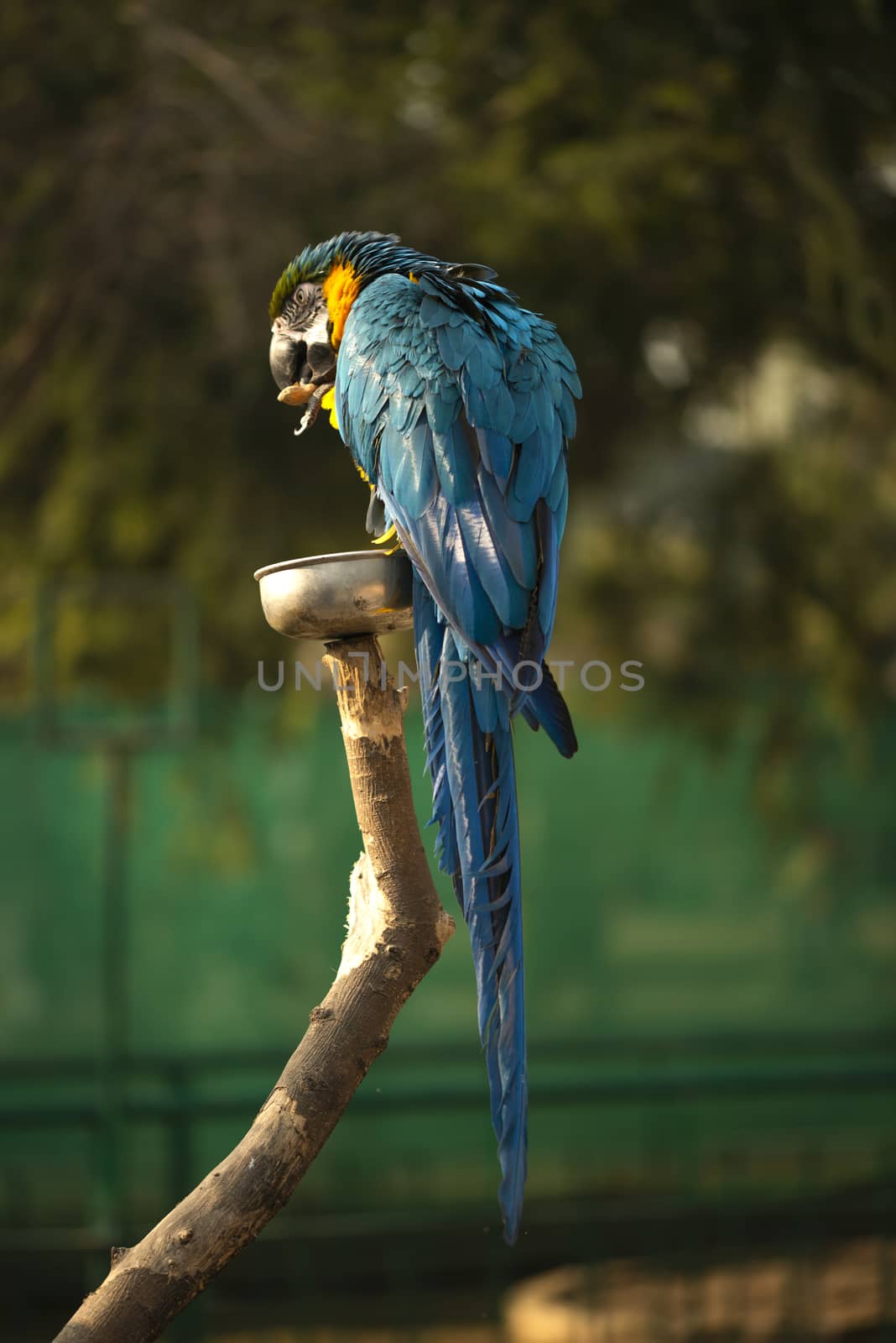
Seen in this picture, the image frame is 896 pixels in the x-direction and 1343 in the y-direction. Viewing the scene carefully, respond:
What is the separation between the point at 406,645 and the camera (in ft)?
12.2

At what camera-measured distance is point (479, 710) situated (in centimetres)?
100

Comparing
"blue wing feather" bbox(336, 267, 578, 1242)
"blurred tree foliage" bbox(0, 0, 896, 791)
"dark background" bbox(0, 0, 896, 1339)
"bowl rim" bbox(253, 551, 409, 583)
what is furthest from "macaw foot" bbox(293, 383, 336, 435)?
"blurred tree foliage" bbox(0, 0, 896, 791)

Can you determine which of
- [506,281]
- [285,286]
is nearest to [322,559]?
[285,286]

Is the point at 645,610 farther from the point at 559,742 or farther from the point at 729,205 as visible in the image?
the point at 559,742

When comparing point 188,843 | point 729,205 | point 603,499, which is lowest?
point 188,843

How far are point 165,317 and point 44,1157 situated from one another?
2.39 m

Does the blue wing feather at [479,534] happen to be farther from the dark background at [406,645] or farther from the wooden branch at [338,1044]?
the dark background at [406,645]

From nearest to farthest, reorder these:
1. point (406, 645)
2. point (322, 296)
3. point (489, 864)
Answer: point (489, 864) < point (322, 296) < point (406, 645)

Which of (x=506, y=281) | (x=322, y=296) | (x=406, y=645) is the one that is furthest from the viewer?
(x=406, y=645)

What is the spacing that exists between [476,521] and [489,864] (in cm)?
28

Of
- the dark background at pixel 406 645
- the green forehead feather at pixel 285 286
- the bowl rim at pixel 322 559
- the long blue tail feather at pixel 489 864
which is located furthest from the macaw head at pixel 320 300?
the dark background at pixel 406 645

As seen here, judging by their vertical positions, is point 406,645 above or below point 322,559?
above

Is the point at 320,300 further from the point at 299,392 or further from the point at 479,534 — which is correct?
the point at 479,534

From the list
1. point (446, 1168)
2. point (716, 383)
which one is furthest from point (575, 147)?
point (446, 1168)
